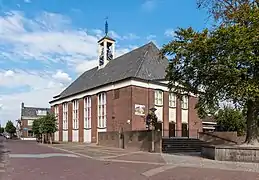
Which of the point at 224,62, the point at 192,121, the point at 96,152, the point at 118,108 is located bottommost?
the point at 96,152

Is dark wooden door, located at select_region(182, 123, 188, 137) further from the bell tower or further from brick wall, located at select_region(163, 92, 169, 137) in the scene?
the bell tower

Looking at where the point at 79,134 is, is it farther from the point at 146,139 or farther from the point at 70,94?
the point at 146,139

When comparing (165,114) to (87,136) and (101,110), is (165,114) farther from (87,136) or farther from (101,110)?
(87,136)

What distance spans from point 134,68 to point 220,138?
1306 centimetres

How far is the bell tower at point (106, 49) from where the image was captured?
49.9 meters

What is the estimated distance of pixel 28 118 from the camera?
98.0 meters

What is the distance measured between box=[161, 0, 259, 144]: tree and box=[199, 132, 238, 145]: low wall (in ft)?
38.8

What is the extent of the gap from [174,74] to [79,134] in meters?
29.3

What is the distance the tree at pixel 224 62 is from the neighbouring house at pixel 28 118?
7530 centimetres

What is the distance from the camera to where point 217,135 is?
111 feet

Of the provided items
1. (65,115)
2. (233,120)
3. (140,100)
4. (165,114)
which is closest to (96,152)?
(140,100)

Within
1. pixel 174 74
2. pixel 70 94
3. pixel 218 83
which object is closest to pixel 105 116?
pixel 70 94

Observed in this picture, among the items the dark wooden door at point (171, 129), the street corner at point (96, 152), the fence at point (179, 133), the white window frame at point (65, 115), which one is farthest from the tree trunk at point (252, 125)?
the white window frame at point (65, 115)

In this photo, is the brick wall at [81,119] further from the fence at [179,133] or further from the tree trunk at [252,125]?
the tree trunk at [252,125]
